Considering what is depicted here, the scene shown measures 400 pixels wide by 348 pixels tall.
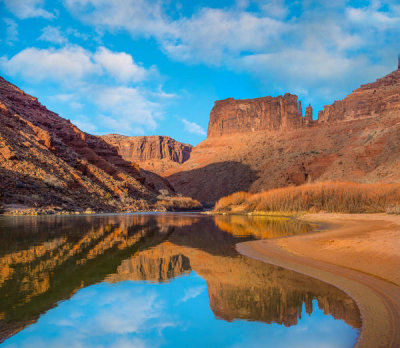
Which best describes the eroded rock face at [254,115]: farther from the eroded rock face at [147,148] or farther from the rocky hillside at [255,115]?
the eroded rock face at [147,148]

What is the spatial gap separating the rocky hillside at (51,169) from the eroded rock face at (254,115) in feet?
220

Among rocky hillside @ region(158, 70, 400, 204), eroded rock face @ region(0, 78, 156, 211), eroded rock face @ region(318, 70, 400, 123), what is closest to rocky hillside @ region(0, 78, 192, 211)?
eroded rock face @ region(0, 78, 156, 211)

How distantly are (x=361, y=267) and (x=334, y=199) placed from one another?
22.8 m

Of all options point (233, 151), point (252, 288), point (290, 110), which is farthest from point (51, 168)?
point (290, 110)

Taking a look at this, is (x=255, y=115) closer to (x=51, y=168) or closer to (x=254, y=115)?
(x=254, y=115)

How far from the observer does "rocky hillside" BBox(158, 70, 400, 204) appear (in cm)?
5328

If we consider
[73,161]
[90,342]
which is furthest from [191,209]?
[90,342]

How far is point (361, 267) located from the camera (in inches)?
287

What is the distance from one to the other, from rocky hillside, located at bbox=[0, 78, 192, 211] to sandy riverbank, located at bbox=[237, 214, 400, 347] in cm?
2418

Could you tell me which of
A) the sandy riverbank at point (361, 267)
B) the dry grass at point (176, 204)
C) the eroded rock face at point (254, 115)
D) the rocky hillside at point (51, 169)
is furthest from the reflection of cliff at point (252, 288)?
the eroded rock face at point (254, 115)

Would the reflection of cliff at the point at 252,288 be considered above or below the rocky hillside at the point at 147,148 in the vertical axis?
below

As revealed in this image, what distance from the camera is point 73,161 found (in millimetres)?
39469

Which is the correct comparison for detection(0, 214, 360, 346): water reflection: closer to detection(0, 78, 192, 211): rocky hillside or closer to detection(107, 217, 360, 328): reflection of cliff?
detection(107, 217, 360, 328): reflection of cliff

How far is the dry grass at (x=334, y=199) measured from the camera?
84.9ft
